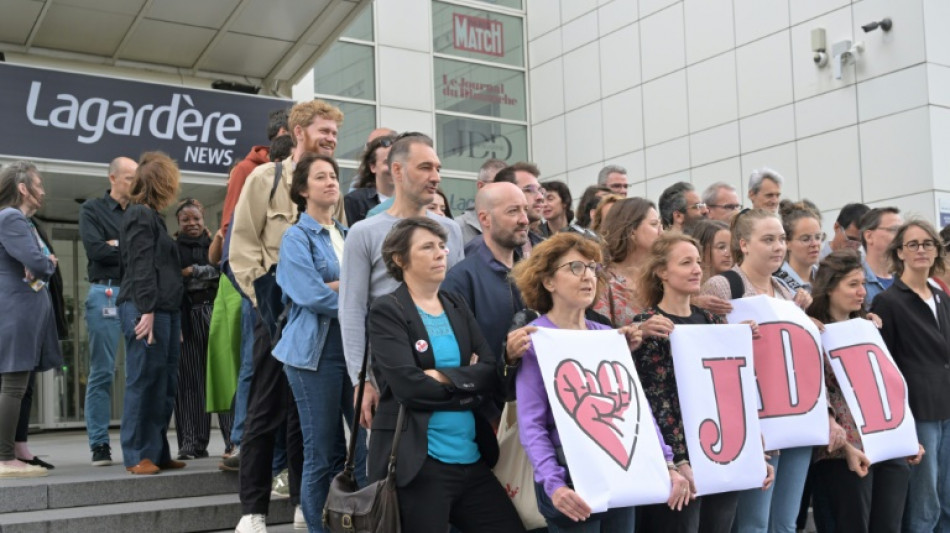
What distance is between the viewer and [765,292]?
18.5 ft

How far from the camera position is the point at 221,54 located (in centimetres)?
1053

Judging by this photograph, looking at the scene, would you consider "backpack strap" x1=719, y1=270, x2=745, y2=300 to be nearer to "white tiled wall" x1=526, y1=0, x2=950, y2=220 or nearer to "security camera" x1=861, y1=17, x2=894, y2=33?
"white tiled wall" x1=526, y1=0, x2=950, y2=220

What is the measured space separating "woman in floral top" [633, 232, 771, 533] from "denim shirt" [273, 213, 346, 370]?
1.56m

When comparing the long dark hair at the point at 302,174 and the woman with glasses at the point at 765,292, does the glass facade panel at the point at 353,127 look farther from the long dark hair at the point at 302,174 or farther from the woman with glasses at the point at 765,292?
the woman with glasses at the point at 765,292

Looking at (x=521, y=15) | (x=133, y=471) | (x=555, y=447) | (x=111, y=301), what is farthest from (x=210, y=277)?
(x=521, y=15)

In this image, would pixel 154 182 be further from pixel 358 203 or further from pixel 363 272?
pixel 363 272

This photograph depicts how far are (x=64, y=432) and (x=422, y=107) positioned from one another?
9.98 m

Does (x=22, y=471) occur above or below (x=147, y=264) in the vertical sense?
below

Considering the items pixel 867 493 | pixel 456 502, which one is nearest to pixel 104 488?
pixel 456 502

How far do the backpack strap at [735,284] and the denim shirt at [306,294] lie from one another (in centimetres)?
208

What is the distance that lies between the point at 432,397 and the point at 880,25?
1374 cm

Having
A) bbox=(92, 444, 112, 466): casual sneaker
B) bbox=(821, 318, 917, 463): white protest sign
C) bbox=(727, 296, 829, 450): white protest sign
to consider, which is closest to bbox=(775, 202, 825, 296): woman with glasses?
bbox=(821, 318, 917, 463): white protest sign

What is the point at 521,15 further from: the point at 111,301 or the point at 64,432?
the point at 111,301

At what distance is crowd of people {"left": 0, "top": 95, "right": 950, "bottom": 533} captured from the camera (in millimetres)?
4355
